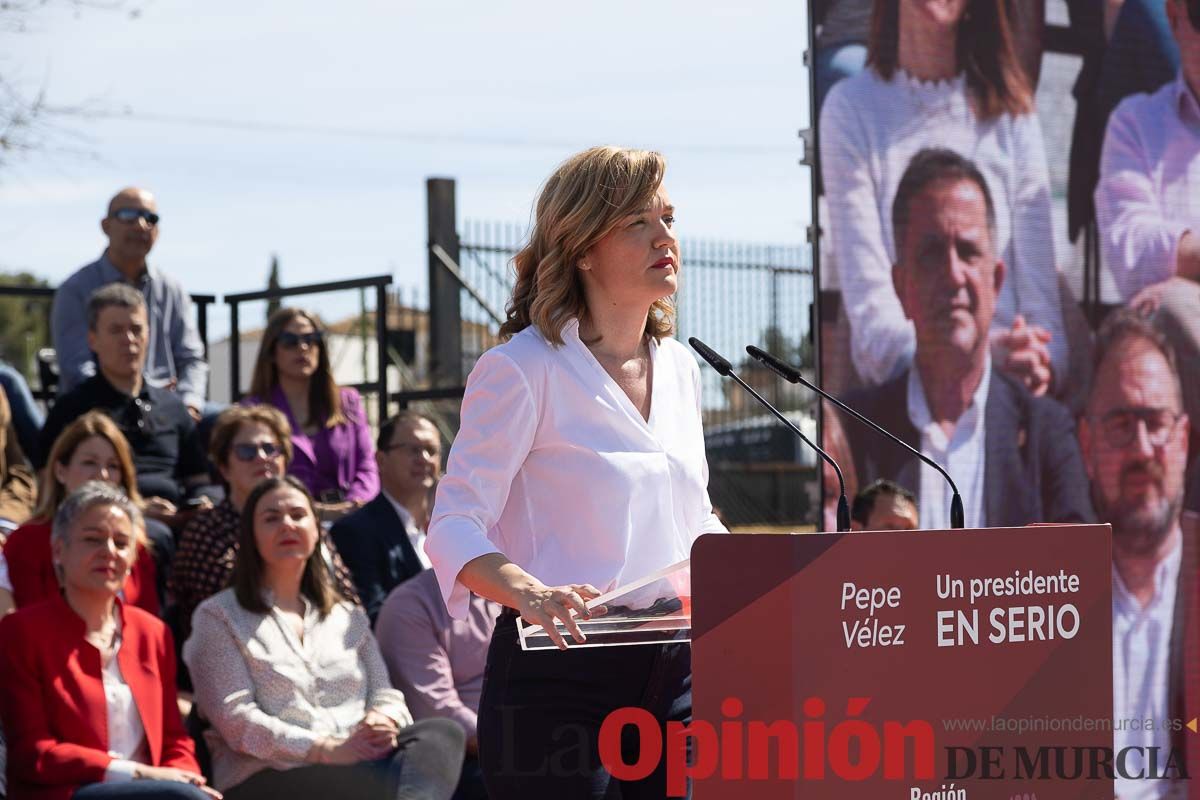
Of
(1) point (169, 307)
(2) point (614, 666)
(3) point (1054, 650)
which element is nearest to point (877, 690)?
(3) point (1054, 650)

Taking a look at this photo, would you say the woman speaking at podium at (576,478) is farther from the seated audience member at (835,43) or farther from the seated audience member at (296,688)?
the seated audience member at (835,43)

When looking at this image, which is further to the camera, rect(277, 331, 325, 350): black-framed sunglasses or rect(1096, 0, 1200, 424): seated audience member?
rect(277, 331, 325, 350): black-framed sunglasses

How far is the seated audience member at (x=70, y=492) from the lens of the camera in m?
5.87

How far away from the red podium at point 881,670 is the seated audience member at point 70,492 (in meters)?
3.78

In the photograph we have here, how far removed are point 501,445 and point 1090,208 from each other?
4315 mm

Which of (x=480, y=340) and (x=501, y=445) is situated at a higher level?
(x=480, y=340)

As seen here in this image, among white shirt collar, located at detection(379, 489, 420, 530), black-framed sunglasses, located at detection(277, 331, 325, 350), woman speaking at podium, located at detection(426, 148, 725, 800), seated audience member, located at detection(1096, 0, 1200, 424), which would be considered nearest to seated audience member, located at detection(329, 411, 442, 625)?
white shirt collar, located at detection(379, 489, 420, 530)

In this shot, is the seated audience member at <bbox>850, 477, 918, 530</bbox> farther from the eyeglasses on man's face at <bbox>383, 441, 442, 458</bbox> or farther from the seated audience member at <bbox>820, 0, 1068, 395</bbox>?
the eyeglasses on man's face at <bbox>383, 441, 442, 458</bbox>

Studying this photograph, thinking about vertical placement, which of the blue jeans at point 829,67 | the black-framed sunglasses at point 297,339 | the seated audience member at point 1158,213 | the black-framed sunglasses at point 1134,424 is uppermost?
the blue jeans at point 829,67

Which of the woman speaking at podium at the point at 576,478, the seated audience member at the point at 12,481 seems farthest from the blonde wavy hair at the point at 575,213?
the seated audience member at the point at 12,481

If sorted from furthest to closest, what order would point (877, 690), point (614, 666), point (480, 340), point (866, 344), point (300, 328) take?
point (480, 340), point (300, 328), point (866, 344), point (614, 666), point (877, 690)

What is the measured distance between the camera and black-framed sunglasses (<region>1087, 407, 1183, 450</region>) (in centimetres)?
646

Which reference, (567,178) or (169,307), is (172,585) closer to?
(169,307)

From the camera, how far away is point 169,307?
7832 millimetres
